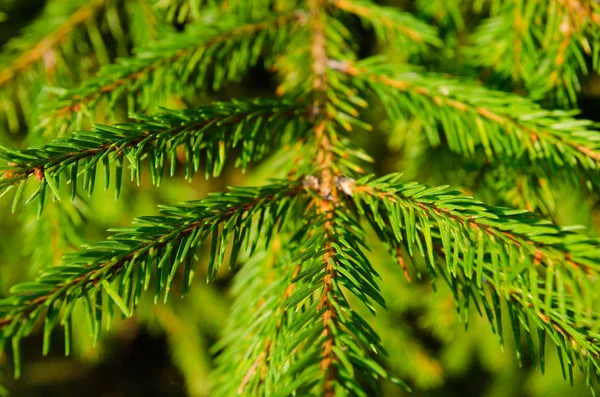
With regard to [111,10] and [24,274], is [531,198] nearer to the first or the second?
[111,10]

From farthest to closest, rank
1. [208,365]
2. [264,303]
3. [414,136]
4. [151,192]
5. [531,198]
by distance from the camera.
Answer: [208,365] < [151,192] < [414,136] < [531,198] < [264,303]

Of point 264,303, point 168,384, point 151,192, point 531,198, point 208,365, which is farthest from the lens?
point 168,384

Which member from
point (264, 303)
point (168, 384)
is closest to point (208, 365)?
point (168, 384)

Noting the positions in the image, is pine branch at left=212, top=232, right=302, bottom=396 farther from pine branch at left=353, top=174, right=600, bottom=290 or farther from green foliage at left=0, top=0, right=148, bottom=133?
green foliage at left=0, top=0, right=148, bottom=133

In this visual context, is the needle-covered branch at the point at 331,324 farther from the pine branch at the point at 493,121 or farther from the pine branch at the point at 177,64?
the pine branch at the point at 177,64

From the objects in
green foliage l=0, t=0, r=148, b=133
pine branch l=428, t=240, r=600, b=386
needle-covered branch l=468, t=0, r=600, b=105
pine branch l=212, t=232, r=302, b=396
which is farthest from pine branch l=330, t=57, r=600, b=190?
green foliage l=0, t=0, r=148, b=133

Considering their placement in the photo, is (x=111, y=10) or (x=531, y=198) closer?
(x=531, y=198)

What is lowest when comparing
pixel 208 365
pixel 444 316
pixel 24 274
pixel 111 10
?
pixel 208 365
